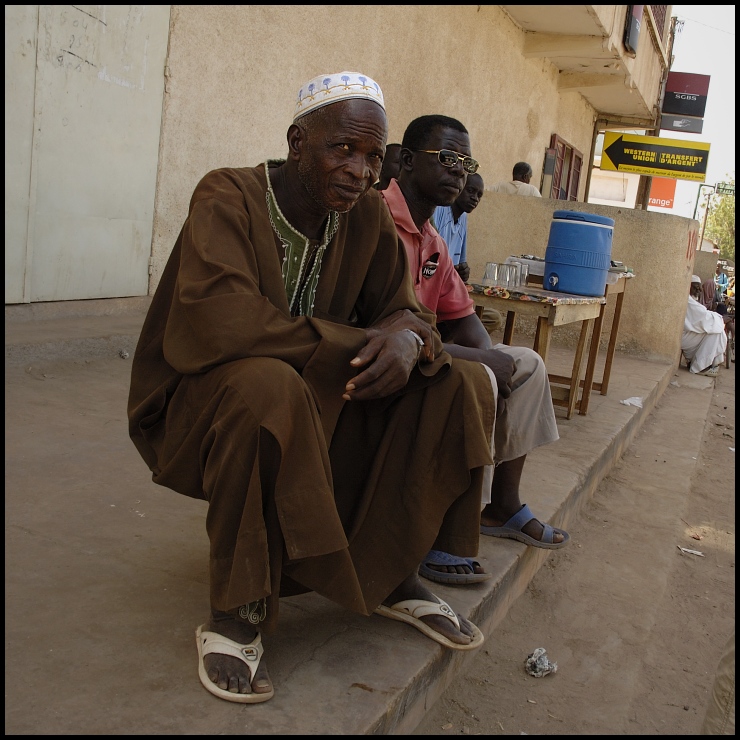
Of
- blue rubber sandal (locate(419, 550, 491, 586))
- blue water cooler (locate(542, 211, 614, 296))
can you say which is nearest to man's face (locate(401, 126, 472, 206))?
blue rubber sandal (locate(419, 550, 491, 586))

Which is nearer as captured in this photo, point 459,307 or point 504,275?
point 459,307

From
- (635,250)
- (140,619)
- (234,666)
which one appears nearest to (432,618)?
(234,666)

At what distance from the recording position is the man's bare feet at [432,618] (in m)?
2.09

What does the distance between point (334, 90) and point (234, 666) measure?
54.2 inches

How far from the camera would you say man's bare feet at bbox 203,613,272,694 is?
5.47 feet

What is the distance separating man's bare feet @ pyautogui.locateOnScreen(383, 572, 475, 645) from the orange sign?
126ft

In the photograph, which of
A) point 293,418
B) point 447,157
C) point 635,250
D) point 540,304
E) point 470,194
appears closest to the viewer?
point 293,418

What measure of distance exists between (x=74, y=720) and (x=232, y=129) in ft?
15.7

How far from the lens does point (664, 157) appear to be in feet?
49.4

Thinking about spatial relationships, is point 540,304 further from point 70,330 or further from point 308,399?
point 308,399

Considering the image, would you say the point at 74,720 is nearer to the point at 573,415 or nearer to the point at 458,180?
the point at 458,180

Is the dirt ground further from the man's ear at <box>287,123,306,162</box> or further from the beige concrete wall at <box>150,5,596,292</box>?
the beige concrete wall at <box>150,5,596,292</box>

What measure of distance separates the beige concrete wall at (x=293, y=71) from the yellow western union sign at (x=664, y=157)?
494 cm

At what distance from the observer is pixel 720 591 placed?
351 centimetres
